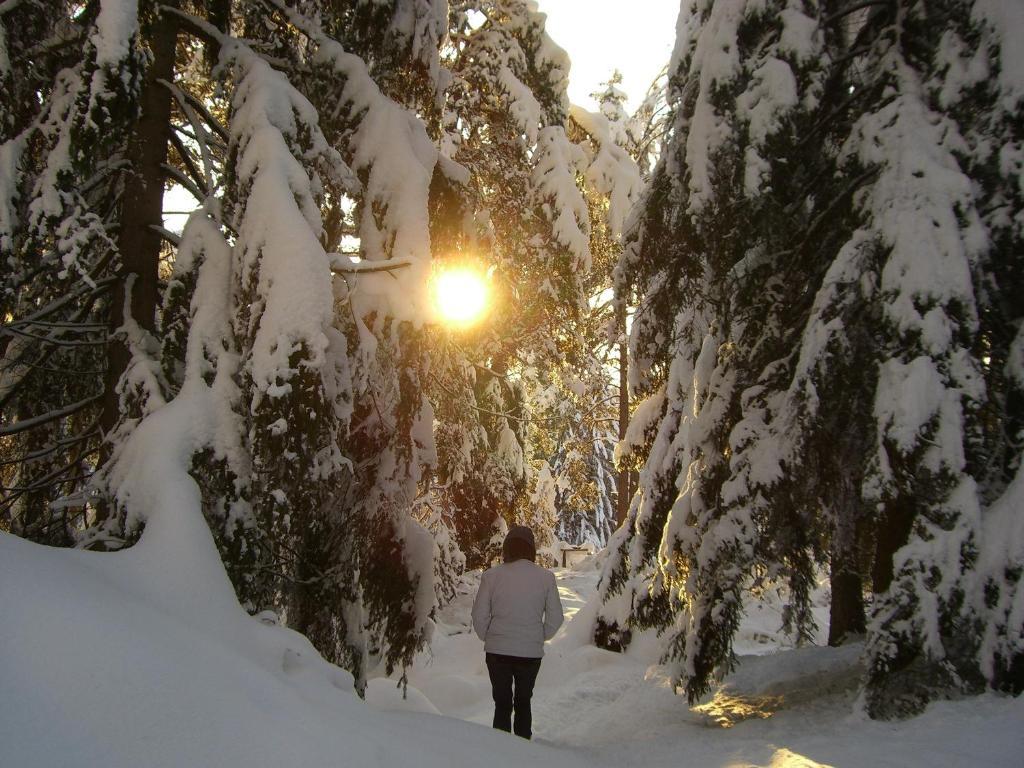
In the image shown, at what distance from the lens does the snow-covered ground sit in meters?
1.74

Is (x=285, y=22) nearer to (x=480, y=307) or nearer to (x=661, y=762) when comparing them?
(x=480, y=307)

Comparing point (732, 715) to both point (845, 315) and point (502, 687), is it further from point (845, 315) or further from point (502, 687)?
point (845, 315)

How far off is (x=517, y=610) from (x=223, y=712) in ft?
10.5

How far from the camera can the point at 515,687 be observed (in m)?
5.00

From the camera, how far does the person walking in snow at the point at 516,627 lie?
496 centimetres

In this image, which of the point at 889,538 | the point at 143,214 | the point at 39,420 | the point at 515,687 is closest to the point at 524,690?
the point at 515,687

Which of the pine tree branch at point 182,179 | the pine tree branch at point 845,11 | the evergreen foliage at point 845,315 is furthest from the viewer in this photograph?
the pine tree branch at point 845,11

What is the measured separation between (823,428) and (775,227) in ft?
4.56

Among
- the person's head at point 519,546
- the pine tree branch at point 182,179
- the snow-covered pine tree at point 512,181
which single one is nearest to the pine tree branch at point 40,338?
the pine tree branch at point 182,179

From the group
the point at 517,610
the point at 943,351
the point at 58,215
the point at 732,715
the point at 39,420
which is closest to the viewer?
the point at 58,215

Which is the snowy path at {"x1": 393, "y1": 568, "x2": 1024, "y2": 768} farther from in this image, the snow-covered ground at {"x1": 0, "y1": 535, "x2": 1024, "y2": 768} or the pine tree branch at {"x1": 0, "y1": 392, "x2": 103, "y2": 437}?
the pine tree branch at {"x1": 0, "y1": 392, "x2": 103, "y2": 437}

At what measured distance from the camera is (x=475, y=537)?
43.1 ft

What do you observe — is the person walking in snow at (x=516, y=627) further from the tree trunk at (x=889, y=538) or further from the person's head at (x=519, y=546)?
the tree trunk at (x=889, y=538)

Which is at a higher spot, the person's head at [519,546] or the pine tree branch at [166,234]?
the pine tree branch at [166,234]
